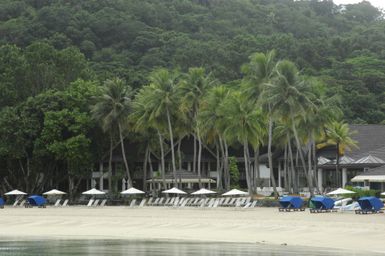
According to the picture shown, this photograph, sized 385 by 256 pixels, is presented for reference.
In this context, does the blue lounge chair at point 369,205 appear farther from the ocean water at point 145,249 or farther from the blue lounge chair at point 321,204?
the ocean water at point 145,249

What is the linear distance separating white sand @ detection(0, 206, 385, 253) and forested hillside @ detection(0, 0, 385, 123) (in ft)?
105

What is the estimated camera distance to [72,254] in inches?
1174

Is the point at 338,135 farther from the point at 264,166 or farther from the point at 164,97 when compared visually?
the point at 264,166

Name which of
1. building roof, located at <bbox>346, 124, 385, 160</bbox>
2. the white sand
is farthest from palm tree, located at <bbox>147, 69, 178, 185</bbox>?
the white sand

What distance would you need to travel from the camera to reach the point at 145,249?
31.8m

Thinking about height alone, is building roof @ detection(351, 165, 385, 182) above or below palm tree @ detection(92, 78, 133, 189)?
below

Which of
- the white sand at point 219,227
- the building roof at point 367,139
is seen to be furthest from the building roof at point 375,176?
the white sand at point 219,227

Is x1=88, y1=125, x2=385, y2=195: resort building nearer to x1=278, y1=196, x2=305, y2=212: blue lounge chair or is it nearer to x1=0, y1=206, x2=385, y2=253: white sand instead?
x1=278, y1=196, x2=305, y2=212: blue lounge chair

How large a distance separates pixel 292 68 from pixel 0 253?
37.3 m

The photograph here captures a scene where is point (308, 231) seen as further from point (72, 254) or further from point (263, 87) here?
point (263, 87)

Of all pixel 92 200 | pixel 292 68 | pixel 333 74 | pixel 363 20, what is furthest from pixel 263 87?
pixel 363 20

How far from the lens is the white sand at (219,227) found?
33.8 m

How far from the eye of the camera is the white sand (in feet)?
111

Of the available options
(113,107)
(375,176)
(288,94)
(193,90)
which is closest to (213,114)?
(193,90)
